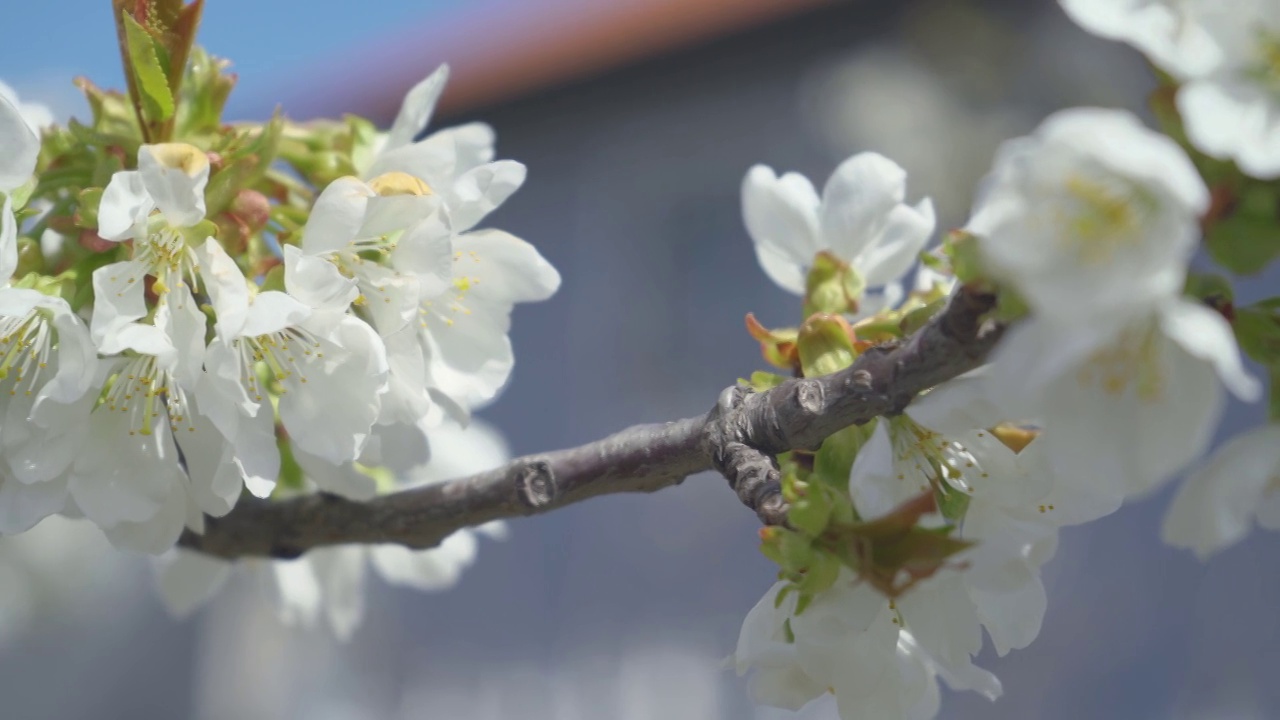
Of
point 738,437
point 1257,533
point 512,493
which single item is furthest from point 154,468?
point 1257,533

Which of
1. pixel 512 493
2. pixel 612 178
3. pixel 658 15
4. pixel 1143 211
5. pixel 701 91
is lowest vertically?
pixel 612 178

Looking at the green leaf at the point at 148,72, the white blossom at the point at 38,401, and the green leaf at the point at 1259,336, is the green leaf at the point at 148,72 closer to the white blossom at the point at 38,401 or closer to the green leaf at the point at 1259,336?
the white blossom at the point at 38,401

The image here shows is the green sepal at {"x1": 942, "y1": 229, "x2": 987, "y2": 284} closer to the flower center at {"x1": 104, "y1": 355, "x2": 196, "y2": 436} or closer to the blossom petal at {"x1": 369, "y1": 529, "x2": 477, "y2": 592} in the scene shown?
the flower center at {"x1": 104, "y1": 355, "x2": 196, "y2": 436}

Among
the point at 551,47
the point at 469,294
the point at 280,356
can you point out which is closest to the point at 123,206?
the point at 280,356

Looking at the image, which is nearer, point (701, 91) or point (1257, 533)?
point (1257, 533)

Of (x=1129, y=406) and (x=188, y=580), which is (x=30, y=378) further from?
(x=1129, y=406)

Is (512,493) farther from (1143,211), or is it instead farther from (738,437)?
(1143,211)
